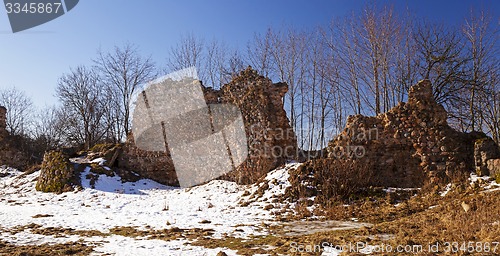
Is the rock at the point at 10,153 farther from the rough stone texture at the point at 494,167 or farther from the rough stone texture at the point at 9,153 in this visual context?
the rough stone texture at the point at 494,167

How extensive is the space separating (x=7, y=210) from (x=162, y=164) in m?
6.32

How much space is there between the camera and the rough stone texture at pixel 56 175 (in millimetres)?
13711

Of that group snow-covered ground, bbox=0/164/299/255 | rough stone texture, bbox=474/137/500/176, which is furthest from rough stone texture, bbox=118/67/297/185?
rough stone texture, bbox=474/137/500/176

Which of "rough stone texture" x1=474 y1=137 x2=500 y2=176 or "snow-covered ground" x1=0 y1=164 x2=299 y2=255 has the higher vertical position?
"rough stone texture" x1=474 y1=137 x2=500 y2=176

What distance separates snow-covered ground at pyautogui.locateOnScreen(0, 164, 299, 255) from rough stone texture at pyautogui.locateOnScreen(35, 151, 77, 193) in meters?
0.38

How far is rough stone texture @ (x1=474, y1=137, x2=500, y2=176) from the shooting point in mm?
8869

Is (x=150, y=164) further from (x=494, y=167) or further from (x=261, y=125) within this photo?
(x=494, y=167)

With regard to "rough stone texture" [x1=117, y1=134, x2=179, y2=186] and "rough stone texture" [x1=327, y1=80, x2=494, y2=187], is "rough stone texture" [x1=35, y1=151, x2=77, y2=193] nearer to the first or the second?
"rough stone texture" [x1=117, y1=134, x2=179, y2=186]

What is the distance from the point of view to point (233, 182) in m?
13.0

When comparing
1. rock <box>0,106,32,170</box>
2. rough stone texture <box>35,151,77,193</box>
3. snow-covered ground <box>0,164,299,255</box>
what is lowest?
snow-covered ground <box>0,164,299,255</box>

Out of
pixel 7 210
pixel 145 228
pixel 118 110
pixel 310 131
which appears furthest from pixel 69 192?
pixel 118 110

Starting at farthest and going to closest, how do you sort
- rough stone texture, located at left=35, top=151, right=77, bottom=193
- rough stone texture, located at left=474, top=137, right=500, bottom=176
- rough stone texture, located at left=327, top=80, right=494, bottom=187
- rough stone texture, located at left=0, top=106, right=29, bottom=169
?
rough stone texture, located at left=0, top=106, right=29, bottom=169 → rough stone texture, located at left=35, top=151, right=77, bottom=193 → rough stone texture, located at left=327, top=80, right=494, bottom=187 → rough stone texture, located at left=474, top=137, right=500, bottom=176

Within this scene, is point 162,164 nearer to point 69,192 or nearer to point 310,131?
point 69,192

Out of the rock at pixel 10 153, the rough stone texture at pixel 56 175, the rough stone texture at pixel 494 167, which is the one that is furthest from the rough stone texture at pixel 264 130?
the rock at pixel 10 153
